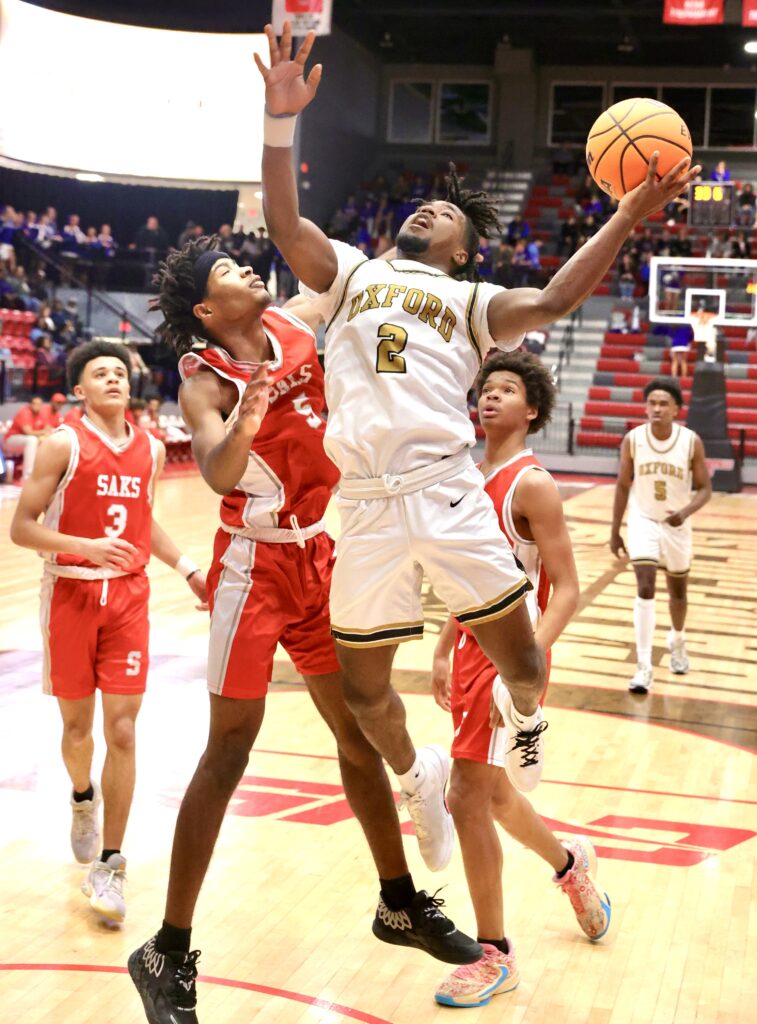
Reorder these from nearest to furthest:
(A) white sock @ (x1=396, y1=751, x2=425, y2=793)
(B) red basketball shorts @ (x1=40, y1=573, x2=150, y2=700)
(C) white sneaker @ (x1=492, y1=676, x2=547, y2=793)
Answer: (C) white sneaker @ (x1=492, y1=676, x2=547, y2=793), (A) white sock @ (x1=396, y1=751, x2=425, y2=793), (B) red basketball shorts @ (x1=40, y1=573, x2=150, y2=700)

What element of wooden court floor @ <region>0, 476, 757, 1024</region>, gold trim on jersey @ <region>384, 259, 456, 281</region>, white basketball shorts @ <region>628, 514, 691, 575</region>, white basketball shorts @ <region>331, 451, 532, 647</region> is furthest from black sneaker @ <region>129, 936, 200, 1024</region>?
white basketball shorts @ <region>628, 514, 691, 575</region>

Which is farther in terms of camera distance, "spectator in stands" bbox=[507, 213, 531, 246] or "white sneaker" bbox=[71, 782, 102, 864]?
"spectator in stands" bbox=[507, 213, 531, 246]

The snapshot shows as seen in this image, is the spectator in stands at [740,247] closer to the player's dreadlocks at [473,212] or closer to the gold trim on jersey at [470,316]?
the player's dreadlocks at [473,212]

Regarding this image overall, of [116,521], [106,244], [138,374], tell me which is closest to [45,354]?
[138,374]

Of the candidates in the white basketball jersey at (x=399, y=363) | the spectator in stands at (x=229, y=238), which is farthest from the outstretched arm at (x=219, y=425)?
the spectator in stands at (x=229, y=238)

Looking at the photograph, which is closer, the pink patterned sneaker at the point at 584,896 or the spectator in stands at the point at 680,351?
the pink patterned sneaker at the point at 584,896

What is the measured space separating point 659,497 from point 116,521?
425cm

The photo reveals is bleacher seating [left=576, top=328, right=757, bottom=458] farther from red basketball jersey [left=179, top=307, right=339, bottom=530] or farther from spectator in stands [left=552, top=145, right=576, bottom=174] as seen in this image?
red basketball jersey [left=179, top=307, right=339, bottom=530]

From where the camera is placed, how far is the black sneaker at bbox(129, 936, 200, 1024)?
3299 mm

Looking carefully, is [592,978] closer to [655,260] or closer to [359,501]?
[359,501]

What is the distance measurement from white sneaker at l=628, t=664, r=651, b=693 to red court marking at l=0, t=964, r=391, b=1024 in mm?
4212

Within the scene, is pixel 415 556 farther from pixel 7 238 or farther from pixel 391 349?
pixel 7 238

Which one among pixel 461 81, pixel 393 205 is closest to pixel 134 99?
pixel 393 205

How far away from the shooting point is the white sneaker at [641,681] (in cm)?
758
